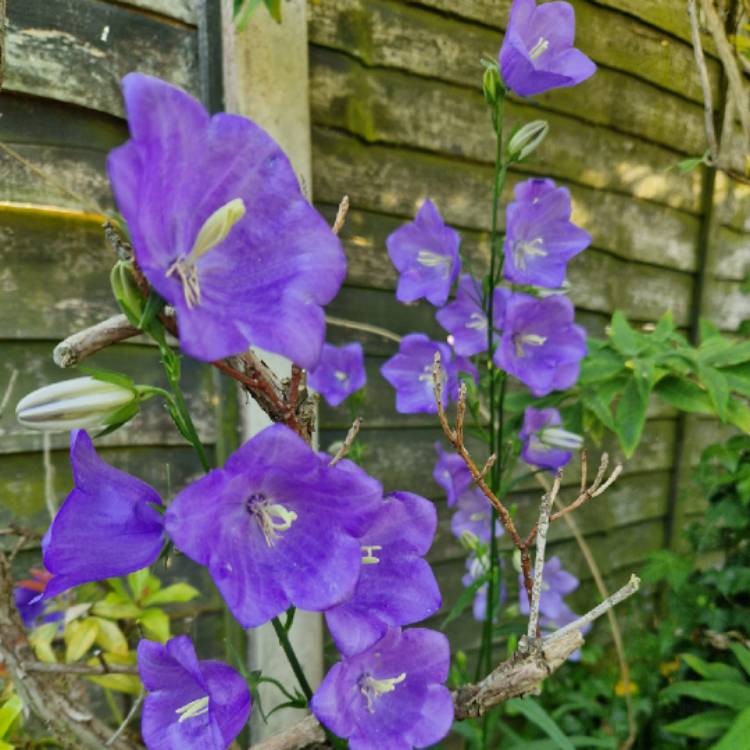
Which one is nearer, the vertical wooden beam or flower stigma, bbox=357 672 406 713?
flower stigma, bbox=357 672 406 713

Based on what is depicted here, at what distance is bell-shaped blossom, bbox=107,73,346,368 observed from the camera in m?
0.35

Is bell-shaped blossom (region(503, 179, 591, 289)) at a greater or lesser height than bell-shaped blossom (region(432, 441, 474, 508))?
greater

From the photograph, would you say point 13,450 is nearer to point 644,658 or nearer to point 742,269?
point 644,658

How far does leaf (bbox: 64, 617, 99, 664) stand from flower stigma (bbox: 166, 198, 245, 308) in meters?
0.79

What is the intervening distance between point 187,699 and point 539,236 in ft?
2.76

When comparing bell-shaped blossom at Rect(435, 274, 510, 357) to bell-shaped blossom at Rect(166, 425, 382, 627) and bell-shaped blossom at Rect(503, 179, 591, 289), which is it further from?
bell-shaped blossom at Rect(166, 425, 382, 627)

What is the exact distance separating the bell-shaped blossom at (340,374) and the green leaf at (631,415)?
49 centimetres

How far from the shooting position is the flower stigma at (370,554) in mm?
488

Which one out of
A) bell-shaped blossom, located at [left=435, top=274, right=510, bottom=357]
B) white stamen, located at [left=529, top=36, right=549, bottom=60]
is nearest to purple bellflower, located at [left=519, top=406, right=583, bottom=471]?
bell-shaped blossom, located at [left=435, top=274, right=510, bottom=357]

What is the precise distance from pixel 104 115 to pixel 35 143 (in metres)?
0.13

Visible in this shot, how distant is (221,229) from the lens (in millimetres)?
394

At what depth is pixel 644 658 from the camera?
1939 millimetres

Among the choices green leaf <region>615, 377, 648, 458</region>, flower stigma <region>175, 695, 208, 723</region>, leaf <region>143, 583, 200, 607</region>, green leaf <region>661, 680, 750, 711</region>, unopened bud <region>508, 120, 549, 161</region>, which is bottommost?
green leaf <region>661, 680, 750, 711</region>

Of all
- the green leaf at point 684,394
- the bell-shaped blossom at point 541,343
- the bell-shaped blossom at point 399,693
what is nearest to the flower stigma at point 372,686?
the bell-shaped blossom at point 399,693
